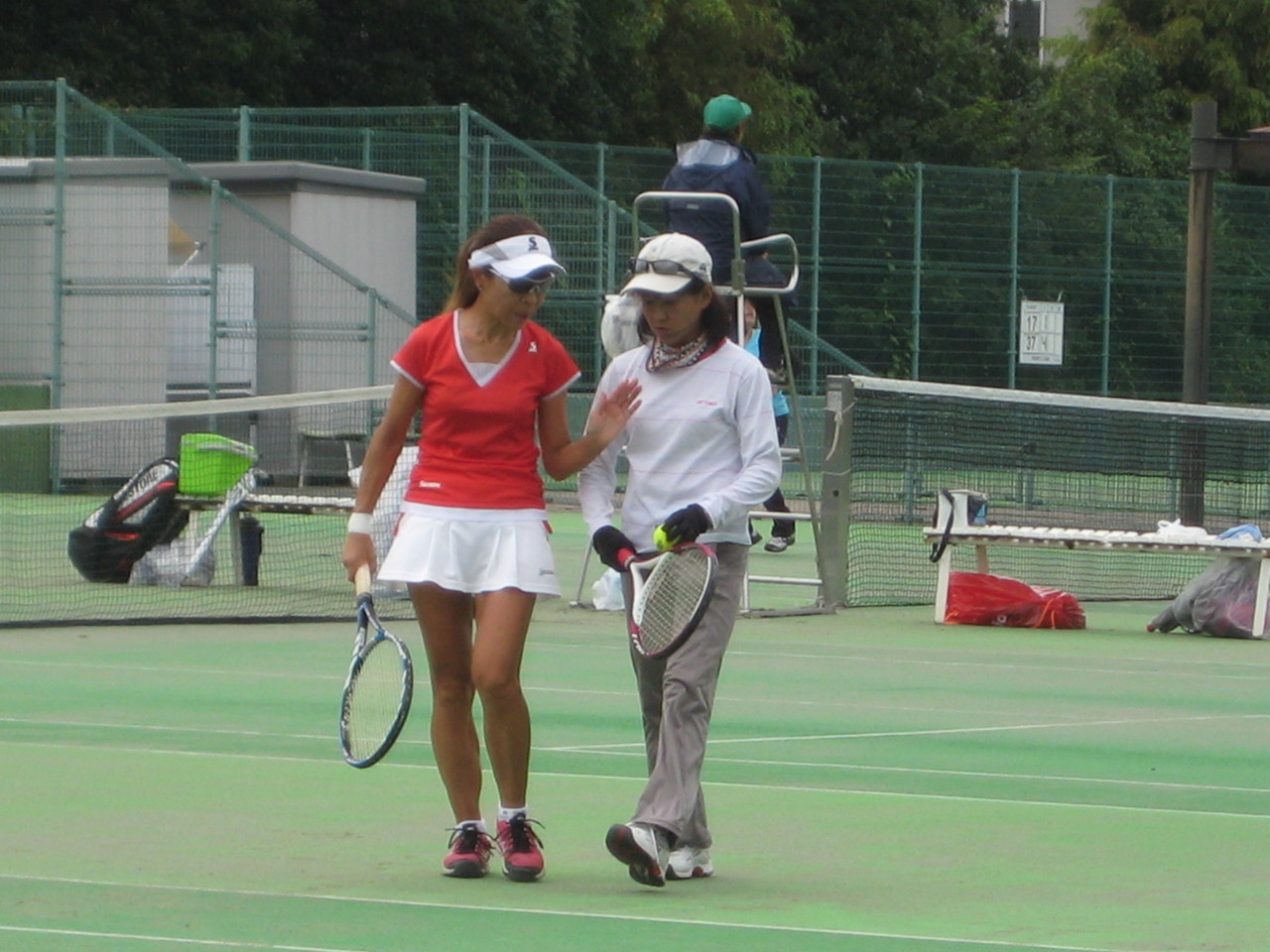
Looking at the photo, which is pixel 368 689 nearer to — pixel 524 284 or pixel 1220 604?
pixel 524 284

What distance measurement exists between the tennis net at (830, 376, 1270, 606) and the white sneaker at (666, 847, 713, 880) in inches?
354

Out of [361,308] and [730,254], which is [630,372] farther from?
[361,308]

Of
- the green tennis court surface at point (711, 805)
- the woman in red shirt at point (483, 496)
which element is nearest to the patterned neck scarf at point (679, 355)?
the woman in red shirt at point (483, 496)

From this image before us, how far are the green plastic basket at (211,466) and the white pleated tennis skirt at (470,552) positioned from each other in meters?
8.53

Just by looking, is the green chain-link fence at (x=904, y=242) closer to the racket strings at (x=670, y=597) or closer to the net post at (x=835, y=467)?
the net post at (x=835, y=467)

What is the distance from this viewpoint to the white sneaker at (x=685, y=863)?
632 cm

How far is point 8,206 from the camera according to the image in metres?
22.9

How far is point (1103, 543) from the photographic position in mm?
13664

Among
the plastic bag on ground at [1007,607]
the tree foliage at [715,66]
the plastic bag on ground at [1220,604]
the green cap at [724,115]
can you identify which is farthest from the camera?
the tree foliage at [715,66]

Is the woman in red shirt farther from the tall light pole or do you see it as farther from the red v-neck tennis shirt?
the tall light pole

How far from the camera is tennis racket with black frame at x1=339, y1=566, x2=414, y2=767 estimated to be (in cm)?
622

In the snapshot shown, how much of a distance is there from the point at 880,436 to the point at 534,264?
10.9 metres

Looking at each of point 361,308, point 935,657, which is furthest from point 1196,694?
point 361,308

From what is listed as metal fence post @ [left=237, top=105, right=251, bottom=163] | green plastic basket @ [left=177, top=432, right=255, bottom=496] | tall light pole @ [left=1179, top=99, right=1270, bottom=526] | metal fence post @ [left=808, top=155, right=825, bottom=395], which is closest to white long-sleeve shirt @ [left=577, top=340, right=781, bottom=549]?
green plastic basket @ [left=177, top=432, right=255, bottom=496]
